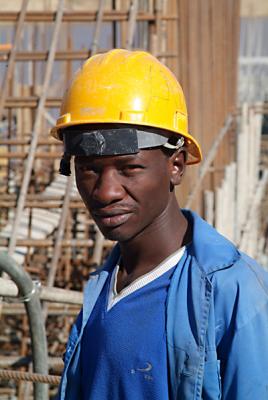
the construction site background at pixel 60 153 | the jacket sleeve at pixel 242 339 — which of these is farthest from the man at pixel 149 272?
the construction site background at pixel 60 153

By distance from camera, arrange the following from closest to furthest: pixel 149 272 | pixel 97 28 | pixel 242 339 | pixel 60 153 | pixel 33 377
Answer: pixel 242 339 < pixel 149 272 < pixel 33 377 < pixel 60 153 < pixel 97 28

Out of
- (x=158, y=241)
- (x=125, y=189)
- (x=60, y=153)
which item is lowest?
(x=60, y=153)

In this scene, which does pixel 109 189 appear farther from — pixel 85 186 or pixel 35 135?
pixel 35 135

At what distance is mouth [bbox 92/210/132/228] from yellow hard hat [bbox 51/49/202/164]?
0.23 metres

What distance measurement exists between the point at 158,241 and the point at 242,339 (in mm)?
443

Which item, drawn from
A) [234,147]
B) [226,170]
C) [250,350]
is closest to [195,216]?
[250,350]

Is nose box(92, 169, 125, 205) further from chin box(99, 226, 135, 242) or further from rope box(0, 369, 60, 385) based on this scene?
rope box(0, 369, 60, 385)

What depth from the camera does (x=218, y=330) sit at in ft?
6.88

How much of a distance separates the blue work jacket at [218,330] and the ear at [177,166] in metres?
0.26

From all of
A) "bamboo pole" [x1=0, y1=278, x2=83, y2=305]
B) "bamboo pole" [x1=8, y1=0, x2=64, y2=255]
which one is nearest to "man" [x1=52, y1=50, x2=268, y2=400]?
"bamboo pole" [x1=0, y1=278, x2=83, y2=305]

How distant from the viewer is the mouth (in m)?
2.32

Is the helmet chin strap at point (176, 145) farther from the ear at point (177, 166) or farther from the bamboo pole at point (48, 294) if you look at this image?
the bamboo pole at point (48, 294)

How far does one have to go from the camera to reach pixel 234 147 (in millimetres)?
12445

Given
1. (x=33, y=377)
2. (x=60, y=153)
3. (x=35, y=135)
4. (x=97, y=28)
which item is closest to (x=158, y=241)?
(x=33, y=377)
